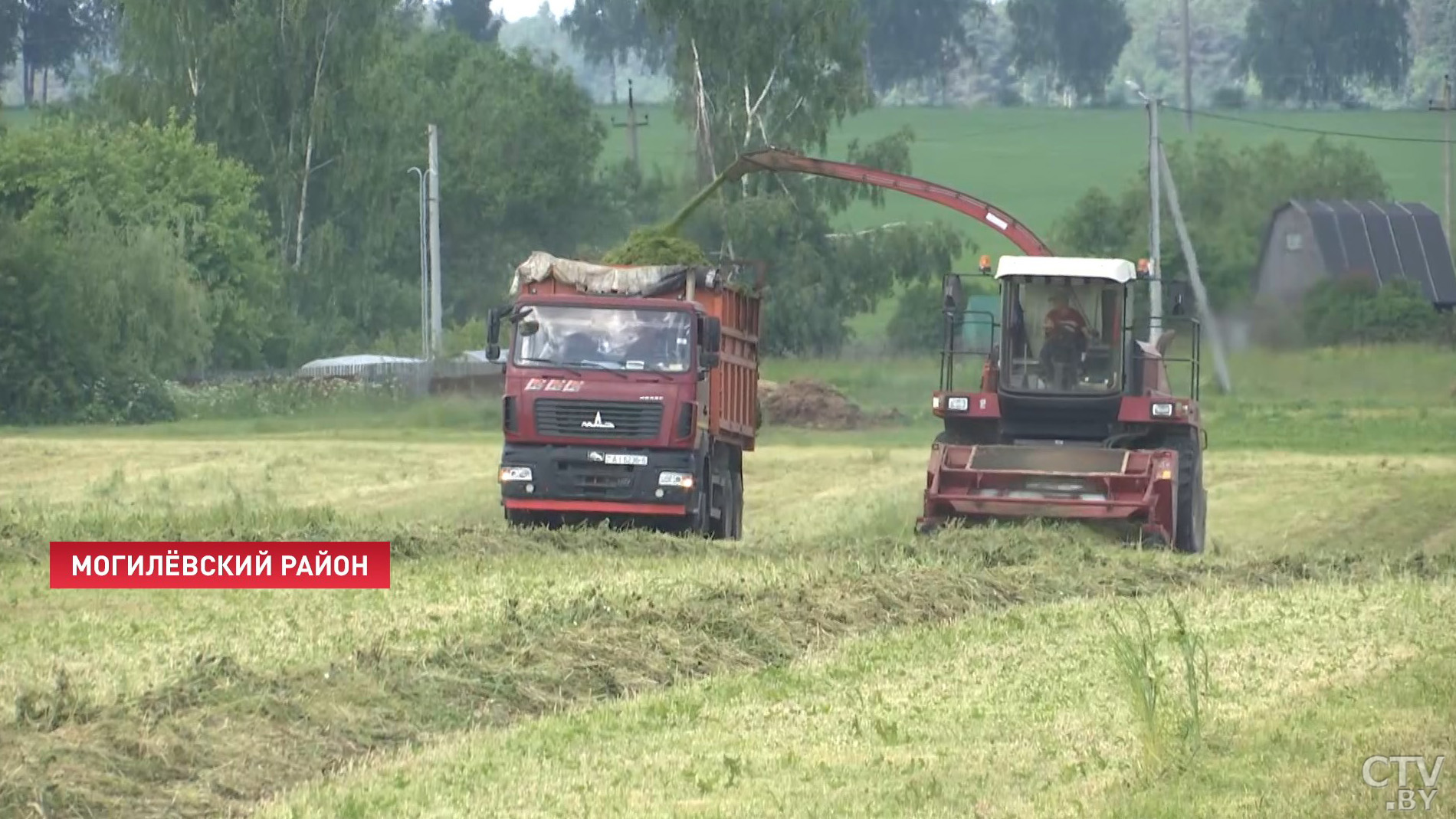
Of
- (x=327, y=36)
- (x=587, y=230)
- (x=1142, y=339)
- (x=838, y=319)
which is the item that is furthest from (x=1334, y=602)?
(x=587, y=230)

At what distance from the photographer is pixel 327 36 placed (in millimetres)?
68312

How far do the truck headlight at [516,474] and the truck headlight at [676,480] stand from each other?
1274mm

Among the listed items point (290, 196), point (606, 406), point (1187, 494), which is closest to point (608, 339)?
point (606, 406)

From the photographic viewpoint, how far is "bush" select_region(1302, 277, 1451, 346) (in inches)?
1829

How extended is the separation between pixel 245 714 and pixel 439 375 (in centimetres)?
4687

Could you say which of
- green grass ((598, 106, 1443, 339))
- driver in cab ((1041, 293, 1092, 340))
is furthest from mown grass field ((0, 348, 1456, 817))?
green grass ((598, 106, 1443, 339))

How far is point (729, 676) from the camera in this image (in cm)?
1300

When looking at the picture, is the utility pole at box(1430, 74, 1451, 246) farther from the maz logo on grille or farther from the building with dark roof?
the maz logo on grille

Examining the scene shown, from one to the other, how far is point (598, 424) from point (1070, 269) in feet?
15.9

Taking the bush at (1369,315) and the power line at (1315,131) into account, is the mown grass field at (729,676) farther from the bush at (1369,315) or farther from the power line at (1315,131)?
the power line at (1315,131)

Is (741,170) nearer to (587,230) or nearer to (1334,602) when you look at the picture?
(1334,602)

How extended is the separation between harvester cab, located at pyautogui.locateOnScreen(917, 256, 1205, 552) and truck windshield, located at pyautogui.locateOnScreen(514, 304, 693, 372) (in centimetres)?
266

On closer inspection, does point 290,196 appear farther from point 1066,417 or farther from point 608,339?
point 1066,417
